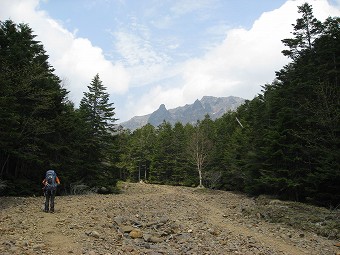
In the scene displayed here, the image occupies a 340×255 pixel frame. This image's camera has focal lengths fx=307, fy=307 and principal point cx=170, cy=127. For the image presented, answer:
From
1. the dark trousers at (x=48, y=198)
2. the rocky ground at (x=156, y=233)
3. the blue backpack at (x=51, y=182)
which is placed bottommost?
the rocky ground at (x=156, y=233)

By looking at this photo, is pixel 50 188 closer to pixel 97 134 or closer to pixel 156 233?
pixel 156 233

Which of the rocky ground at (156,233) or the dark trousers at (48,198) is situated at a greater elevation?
the dark trousers at (48,198)

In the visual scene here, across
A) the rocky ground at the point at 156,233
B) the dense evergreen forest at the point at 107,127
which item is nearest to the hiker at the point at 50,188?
the rocky ground at the point at 156,233

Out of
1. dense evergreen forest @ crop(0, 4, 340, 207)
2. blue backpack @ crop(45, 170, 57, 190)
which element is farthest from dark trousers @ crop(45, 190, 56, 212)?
dense evergreen forest @ crop(0, 4, 340, 207)

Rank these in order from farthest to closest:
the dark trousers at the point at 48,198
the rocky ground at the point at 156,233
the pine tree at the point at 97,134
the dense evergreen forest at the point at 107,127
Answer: the pine tree at the point at 97,134, the dense evergreen forest at the point at 107,127, the dark trousers at the point at 48,198, the rocky ground at the point at 156,233

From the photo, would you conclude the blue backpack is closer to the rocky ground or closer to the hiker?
the hiker

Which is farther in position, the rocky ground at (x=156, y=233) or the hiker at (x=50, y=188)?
the hiker at (x=50, y=188)

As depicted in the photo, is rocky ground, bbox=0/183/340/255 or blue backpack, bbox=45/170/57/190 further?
blue backpack, bbox=45/170/57/190

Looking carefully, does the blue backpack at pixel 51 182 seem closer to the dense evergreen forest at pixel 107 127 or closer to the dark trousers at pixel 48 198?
the dark trousers at pixel 48 198

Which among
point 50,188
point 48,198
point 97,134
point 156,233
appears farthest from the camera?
point 97,134

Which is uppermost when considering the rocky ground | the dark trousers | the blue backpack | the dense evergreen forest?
the dense evergreen forest

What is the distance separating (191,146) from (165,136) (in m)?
15.1

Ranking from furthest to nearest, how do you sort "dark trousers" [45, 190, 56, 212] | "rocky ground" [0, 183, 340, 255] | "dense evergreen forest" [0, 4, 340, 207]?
"dense evergreen forest" [0, 4, 340, 207] < "dark trousers" [45, 190, 56, 212] < "rocky ground" [0, 183, 340, 255]

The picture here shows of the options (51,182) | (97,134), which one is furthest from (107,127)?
(51,182)
